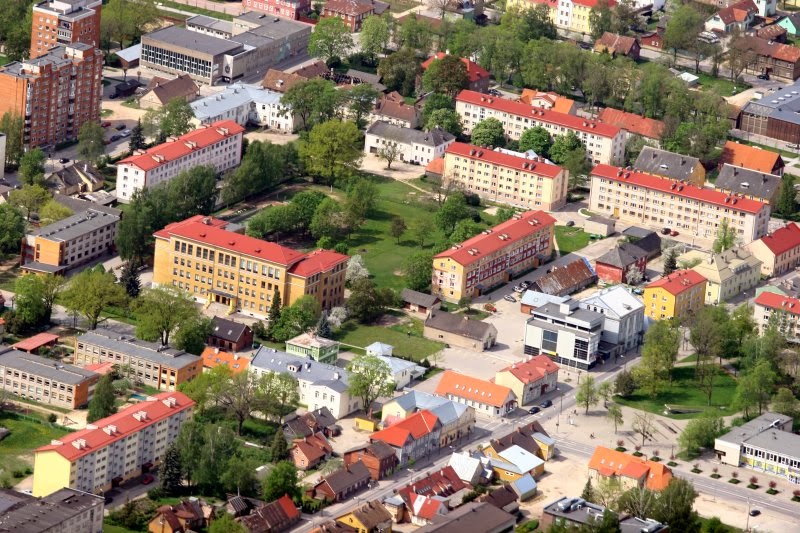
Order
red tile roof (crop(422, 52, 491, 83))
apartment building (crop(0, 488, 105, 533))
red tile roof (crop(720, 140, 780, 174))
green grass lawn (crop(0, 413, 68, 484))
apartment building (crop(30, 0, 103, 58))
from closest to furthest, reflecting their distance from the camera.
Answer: apartment building (crop(0, 488, 105, 533)), green grass lawn (crop(0, 413, 68, 484)), red tile roof (crop(720, 140, 780, 174)), apartment building (crop(30, 0, 103, 58)), red tile roof (crop(422, 52, 491, 83))

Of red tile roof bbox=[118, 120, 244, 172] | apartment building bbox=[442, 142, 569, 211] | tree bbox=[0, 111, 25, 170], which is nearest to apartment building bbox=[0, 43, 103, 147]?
tree bbox=[0, 111, 25, 170]

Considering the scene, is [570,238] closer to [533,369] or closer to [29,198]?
[533,369]

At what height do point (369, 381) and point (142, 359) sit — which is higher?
point (369, 381)

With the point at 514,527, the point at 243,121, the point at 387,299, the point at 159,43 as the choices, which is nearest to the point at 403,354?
the point at 387,299

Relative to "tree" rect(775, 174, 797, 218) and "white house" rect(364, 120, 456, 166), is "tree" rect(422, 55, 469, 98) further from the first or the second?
"tree" rect(775, 174, 797, 218)

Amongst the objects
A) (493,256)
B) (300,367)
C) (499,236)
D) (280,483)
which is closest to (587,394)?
(300,367)

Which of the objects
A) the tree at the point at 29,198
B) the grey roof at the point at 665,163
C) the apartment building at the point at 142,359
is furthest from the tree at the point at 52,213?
the grey roof at the point at 665,163

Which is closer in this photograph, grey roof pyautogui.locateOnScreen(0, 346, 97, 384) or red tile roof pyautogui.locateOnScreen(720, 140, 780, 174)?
grey roof pyautogui.locateOnScreen(0, 346, 97, 384)
